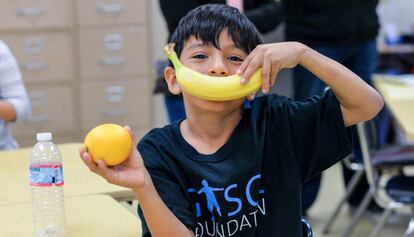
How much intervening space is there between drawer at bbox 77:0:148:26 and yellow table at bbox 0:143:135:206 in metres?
2.15

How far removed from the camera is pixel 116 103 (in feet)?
15.3

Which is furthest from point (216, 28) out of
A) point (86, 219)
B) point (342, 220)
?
point (342, 220)

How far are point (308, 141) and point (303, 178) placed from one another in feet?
0.31

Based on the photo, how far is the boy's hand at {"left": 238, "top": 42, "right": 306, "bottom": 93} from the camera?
146 centimetres

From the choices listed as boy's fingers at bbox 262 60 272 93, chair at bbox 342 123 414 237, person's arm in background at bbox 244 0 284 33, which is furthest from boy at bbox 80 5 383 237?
chair at bbox 342 123 414 237

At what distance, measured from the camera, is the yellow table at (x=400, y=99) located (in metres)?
2.86

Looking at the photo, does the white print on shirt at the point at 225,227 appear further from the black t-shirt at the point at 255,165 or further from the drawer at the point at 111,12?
the drawer at the point at 111,12

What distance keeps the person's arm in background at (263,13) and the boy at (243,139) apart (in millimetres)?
1344

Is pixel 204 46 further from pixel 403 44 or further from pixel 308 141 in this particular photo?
pixel 403 44

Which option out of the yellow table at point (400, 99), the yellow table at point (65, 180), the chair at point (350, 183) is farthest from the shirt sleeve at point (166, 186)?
the chair at point (350, 183)

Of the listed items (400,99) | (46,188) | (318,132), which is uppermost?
(318,132)

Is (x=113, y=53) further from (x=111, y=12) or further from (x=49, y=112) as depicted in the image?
(x=49, y=112)

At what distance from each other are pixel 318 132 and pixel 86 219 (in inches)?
24.3

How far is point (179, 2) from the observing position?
2654 millimetres
